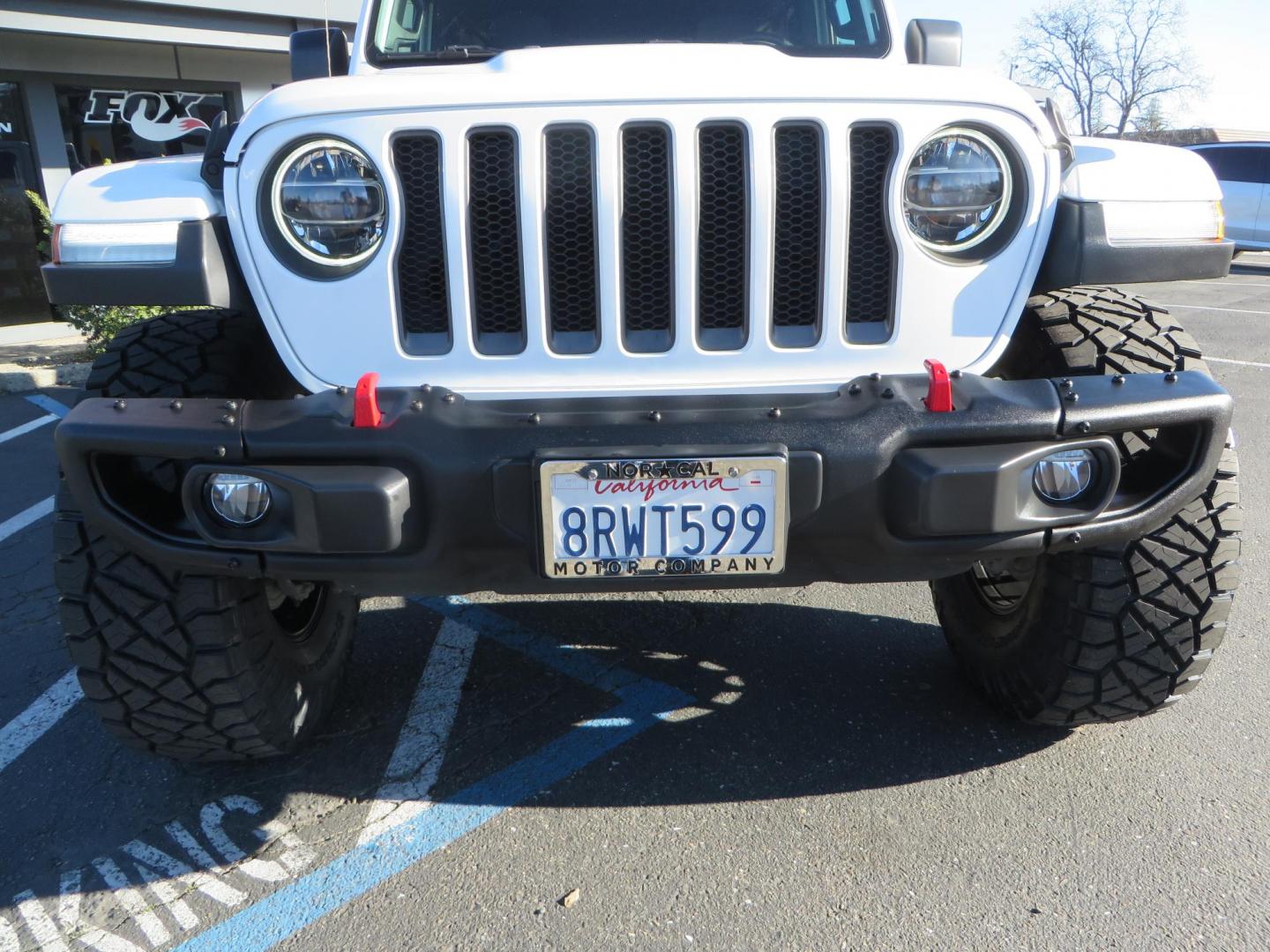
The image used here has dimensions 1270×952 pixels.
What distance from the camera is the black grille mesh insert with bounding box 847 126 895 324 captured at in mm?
1966

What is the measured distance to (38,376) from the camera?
7617mm

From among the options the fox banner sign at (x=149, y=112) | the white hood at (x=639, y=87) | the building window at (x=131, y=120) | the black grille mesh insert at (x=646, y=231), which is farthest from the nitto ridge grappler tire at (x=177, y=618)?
the fox banner sign at (x=149, y=112)

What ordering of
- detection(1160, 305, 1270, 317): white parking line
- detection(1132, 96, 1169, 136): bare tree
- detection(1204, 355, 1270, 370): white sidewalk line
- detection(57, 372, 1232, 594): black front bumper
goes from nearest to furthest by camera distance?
detection(57, 372, 1232, 594): black front bumper < detection(1204, 355, 1270, 370): white sidewalk line < detection(1160, 305, 1270, 317): white parking line < detection(1132, 96, 1169, 136): bare tree

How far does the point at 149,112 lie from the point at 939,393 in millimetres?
11260

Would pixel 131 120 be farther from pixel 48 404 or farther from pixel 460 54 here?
pixel 460 54

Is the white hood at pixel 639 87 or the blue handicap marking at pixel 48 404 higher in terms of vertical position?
the white hood at pixel 639 87

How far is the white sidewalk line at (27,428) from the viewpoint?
600 centimetres

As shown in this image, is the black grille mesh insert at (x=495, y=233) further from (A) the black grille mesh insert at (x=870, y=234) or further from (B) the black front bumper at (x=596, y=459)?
(A) the black grille mesh insert at (x=870, y=234)

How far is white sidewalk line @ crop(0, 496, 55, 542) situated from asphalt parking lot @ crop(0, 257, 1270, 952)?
1.12 metres

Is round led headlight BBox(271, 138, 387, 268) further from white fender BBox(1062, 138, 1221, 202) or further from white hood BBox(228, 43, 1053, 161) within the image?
white fender BBox(1062, 138, 1221, 202)

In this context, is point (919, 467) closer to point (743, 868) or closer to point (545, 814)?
point (743, 868)

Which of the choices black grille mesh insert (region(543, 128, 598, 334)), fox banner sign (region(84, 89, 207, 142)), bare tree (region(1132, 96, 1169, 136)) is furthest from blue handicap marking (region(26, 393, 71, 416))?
bare tree (region(1132, 96, 1169, 136))

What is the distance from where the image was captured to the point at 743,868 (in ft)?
7.14

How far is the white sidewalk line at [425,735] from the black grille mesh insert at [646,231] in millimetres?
1300
